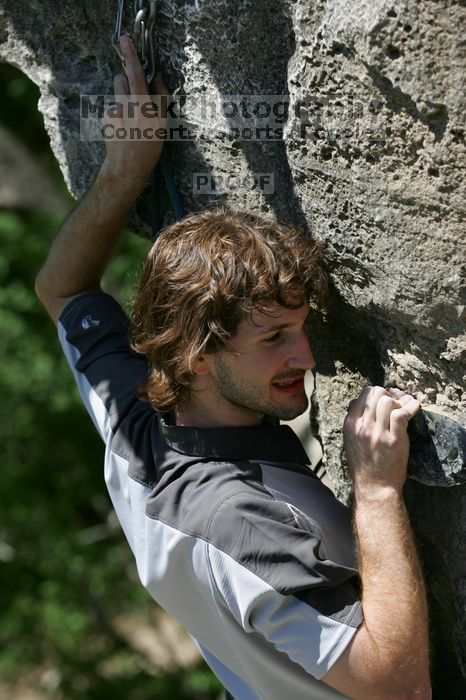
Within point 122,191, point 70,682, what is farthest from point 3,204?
point 122,191

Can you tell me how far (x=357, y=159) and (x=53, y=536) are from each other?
Answer: 4197 mm

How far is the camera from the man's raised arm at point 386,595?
4.89ft

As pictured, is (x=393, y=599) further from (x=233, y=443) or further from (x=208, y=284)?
(x=208, y=284)

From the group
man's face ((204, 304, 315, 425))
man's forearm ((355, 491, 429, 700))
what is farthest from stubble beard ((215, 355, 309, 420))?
man's forearm ((355, 491, 429, 700))

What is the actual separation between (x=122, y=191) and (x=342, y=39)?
0.69 m

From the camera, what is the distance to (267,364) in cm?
172

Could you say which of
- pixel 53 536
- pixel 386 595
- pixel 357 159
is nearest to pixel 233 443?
pixel 386 595

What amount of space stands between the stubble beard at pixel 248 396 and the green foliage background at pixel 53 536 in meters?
3.15

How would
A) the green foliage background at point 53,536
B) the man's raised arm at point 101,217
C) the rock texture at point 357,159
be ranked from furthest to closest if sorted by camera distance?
the green foliage background at point 53,536 → the man's raised arm at point 101,217 → the rock texture at point 357,159

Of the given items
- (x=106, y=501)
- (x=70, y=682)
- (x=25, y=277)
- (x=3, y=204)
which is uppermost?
(x=3, y=204)

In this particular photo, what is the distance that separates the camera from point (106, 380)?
2.09 m

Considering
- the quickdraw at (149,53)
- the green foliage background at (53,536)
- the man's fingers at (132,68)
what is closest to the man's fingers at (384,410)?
the quickdraw at (149,53)

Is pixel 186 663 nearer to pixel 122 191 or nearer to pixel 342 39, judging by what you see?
pixel 122 191

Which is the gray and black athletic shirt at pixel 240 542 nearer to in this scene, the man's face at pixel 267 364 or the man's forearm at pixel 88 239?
the man's face at pixel 267 364
